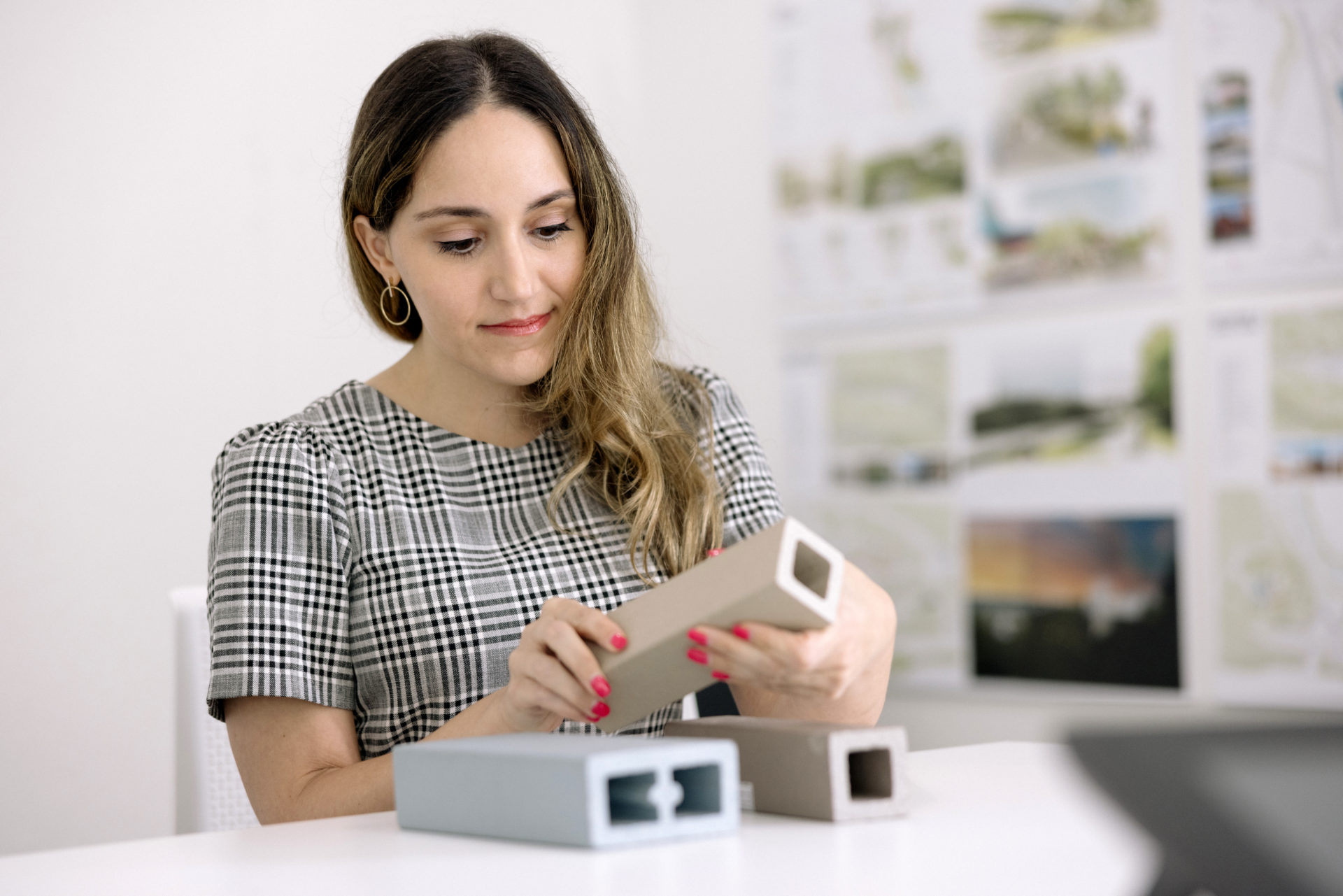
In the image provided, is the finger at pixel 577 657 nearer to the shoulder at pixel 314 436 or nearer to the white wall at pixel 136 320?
the shoulder at pixel 314 436

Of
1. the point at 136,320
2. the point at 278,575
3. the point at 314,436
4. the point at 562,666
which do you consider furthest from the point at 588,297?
the point at 136,320

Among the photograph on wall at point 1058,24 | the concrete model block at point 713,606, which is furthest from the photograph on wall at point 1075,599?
the concrete model block at point 713,606

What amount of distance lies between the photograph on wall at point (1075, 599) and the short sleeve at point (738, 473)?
91cm

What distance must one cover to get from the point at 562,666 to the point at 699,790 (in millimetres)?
173

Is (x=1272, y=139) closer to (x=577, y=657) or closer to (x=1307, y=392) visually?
(x=1307, y=392)

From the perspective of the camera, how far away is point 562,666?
0.87 m

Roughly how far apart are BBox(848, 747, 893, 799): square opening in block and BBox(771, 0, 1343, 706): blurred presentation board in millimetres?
1406

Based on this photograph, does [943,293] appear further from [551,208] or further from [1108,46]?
[551,208]

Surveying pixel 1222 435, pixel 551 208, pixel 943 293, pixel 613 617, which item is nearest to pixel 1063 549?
pixel 1222 435

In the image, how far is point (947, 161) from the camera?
232 centimetres

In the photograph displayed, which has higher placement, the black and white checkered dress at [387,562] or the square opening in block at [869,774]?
the black and white checkered dress at [387,562]

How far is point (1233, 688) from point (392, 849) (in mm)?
1650

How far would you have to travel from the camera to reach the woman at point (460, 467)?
1.16m

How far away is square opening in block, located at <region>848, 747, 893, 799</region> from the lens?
0.76m
